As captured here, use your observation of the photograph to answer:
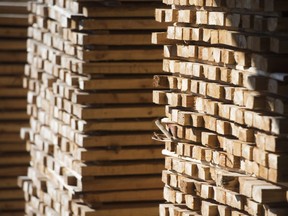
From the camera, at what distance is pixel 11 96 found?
1475cm

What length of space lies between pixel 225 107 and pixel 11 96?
6767 millimetres

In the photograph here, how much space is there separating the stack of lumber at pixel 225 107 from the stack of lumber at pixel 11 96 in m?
5.46

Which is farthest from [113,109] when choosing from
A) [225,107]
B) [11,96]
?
[11,96]

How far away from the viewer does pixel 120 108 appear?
10992 millimetres

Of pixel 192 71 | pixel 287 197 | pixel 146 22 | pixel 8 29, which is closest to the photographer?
pixel 287 197

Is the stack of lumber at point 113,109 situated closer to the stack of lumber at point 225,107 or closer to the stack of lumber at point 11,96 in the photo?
the stack of lumber at point 225,107

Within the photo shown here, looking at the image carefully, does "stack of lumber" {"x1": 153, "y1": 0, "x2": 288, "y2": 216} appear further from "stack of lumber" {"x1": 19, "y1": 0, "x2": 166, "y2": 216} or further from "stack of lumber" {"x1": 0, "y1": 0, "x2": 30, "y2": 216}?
"stack of lumber" {"x1": 0, "y1": 0, "x2": 30, "y2": 216}

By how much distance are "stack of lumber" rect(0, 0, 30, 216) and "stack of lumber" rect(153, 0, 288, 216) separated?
5.46 meters

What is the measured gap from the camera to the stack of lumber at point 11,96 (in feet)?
48.4

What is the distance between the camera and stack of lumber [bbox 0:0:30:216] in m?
14.7

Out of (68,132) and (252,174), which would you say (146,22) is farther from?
(252,174)

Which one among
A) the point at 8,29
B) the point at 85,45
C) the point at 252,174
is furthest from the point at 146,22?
the point at 8,29

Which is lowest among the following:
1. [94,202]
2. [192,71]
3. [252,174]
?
[94,202]

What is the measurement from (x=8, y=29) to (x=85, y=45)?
12.9 ft
